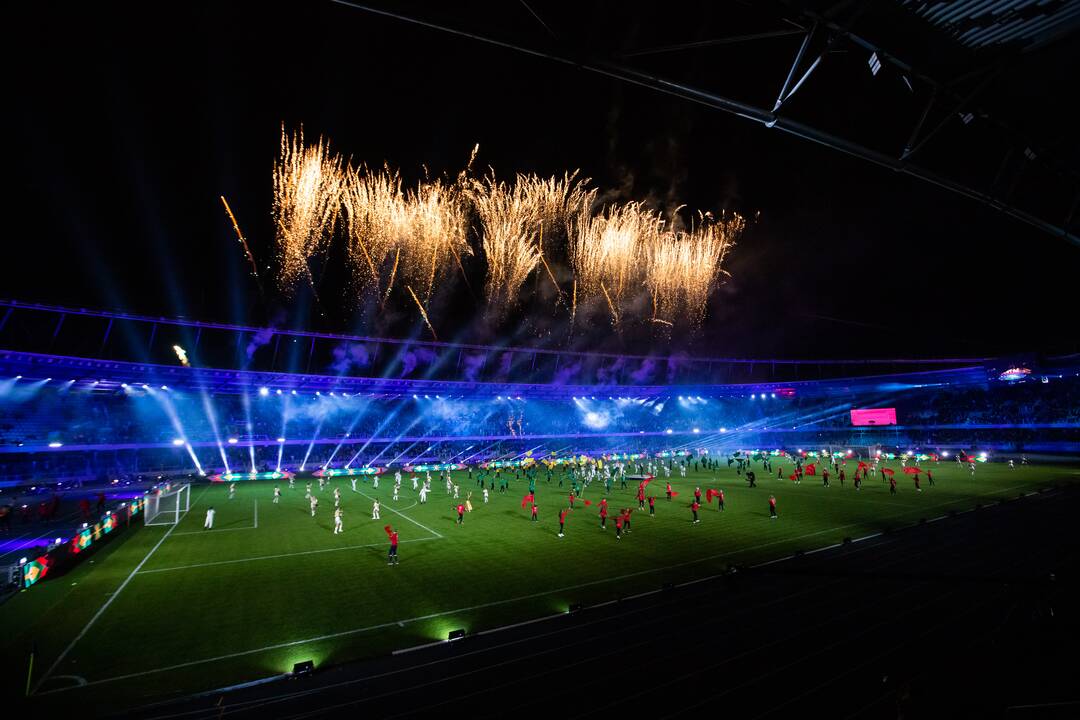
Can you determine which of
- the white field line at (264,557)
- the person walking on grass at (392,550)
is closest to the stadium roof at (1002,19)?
the person walking on grass at (392,550)

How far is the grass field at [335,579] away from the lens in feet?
35.1

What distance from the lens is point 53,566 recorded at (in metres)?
17.0

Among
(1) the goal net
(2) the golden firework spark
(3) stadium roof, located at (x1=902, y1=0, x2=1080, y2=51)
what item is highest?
(2) the golden firework spark

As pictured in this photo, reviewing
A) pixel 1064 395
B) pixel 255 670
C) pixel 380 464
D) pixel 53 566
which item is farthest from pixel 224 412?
pixel 1064 395

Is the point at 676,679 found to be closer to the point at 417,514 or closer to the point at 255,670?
the point at 255,670

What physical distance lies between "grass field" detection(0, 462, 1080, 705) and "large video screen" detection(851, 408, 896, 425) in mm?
36458

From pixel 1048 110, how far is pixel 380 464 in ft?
193

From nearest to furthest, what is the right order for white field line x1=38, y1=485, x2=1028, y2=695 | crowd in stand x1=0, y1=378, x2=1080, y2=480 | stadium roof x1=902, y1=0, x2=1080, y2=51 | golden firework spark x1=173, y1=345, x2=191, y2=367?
stadium roof x1=902, y1=0, x2=1080, y2=51 < white field line x1=38, y1=485, x2=1028, y2=695 < crowd in stand x1=0, y1=378, x2=1080, y2=480 < golden firework spark x1=173, y1=345, x2=191, y2=367

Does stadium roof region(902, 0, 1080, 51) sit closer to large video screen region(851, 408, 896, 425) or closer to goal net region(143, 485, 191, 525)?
goal net region(143, 485, 191, 525)

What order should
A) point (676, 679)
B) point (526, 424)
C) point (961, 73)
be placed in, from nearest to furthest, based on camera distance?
point (961, 73) < point (676, 679) < point (526, 424)

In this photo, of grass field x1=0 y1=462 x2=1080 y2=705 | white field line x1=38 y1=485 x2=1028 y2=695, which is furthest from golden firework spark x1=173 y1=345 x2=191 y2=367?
white field line x1=38 y1=485 x2=1028 y2=695

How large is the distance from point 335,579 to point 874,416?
71022 millimetres

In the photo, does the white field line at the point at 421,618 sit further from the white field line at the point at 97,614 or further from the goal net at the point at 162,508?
the goal net at the point at 162,508

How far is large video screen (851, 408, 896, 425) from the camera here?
6318 centimetres
